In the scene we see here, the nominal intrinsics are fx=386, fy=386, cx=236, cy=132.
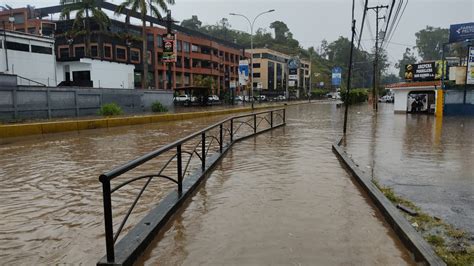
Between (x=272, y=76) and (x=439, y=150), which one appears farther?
(x=272, y=76)

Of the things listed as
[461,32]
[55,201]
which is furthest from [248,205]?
[461,32]

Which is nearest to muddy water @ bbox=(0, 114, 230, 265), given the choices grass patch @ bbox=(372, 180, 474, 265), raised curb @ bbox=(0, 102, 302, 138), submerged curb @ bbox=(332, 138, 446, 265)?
raised curb @ bbox=(0, 102, 302, 138)

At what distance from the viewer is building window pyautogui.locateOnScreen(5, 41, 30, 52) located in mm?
33844

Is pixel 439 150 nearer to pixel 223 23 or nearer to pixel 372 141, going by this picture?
pixel 372 141

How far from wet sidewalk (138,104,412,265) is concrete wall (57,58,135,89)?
34.4 m

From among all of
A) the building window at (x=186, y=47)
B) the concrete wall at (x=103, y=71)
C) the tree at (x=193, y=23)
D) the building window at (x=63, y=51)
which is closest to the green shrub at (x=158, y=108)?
the concrete wall at (x=103, y=71)

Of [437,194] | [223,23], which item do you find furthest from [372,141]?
[223,23]

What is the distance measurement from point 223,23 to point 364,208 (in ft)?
473

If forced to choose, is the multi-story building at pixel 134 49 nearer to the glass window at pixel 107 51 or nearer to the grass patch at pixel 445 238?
the glass window at pixel 107 51

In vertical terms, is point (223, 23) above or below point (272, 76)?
above

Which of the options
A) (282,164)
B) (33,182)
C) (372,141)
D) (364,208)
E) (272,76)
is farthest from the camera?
(272,76)

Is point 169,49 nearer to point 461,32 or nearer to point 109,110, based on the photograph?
point 109,110

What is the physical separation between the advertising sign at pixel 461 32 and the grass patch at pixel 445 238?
103 ft

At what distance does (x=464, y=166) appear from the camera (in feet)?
29.6
